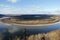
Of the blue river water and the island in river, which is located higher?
the island in river

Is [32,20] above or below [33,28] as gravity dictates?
above

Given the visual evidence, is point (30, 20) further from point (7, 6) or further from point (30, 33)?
point (7, 6)

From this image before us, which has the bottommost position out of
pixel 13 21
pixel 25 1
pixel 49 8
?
pixel 13 21

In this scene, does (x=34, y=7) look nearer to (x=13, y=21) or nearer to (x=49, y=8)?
(x=49, y=8)

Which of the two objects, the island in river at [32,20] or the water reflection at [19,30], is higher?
the island in river at [32,20]

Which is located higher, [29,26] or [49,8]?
[49,8]

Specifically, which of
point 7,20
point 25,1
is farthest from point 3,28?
point 25,1

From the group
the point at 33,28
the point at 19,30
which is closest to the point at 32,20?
the point at 33,28

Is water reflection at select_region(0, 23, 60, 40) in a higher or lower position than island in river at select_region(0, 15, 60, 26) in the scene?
lower

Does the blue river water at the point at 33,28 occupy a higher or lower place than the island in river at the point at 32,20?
lower

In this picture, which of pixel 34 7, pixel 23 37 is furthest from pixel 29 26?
pixel 34 7

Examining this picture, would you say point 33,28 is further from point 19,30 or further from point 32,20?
point 19,30
